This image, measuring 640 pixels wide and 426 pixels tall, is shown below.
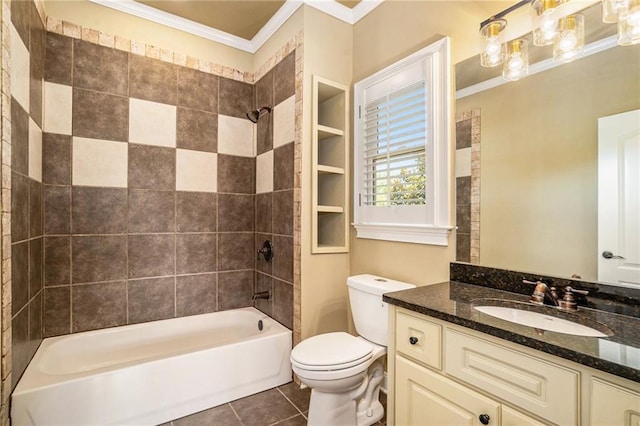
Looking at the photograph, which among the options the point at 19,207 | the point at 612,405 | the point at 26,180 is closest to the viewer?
the point at 612,405

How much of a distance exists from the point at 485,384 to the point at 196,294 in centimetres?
217

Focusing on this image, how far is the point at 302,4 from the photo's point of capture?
7.03ft

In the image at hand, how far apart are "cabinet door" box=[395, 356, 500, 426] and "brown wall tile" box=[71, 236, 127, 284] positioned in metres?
2.04

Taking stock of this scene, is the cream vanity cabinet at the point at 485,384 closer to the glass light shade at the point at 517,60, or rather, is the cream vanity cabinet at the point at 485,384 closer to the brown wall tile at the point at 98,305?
the glass light shade at the point at 517,60

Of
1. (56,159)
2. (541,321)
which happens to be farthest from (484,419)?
(56,159)

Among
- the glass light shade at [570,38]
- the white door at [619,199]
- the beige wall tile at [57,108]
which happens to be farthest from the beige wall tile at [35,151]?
the white door at [619,199]

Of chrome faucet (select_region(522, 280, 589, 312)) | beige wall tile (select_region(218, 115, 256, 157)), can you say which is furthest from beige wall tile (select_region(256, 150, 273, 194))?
chrome faucet (select_region(522, 280, 589, 312))

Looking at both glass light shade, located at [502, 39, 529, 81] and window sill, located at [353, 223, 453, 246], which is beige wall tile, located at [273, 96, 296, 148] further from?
glass light shade, located at [502, 39, 529, 81]

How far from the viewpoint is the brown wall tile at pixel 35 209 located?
1733mm

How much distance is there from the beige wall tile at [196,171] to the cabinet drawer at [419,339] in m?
1.92

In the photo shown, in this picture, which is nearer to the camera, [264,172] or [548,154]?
[548,154]

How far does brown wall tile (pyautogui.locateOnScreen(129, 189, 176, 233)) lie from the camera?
228 cm

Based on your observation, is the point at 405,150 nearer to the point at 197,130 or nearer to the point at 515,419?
the point at 515,419

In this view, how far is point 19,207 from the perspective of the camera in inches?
60.3
